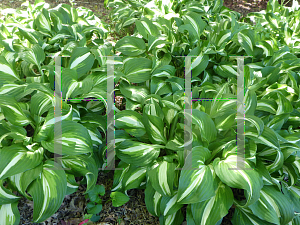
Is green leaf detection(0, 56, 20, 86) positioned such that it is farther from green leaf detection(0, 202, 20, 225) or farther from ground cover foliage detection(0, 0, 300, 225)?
green leaf detection(0, 202, 20, 225)

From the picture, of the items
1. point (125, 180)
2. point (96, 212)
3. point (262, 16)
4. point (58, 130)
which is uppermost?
point (262, 16)

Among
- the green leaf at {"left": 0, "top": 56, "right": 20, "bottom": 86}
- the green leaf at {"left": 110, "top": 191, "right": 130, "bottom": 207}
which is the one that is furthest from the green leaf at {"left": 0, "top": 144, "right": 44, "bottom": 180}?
the green leaf at {"left": 0, "top": 56, "right": 20, "bottom": 86}

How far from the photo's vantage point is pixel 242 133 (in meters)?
1.45

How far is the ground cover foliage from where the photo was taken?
1330 millimetres

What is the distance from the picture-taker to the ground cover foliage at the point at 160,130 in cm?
133

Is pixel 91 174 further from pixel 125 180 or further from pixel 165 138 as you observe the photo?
pixel 165 138

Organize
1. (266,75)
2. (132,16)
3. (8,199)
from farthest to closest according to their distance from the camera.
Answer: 1. (132,16)
2. (266,75)
3. (8,199)

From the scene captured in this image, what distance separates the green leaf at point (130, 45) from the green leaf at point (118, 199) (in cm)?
123

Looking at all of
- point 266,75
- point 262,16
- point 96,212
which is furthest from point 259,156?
point 262,16

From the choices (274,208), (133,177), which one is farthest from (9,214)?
(274,208)

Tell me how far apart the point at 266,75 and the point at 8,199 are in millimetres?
2136

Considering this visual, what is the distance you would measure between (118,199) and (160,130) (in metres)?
0.53
